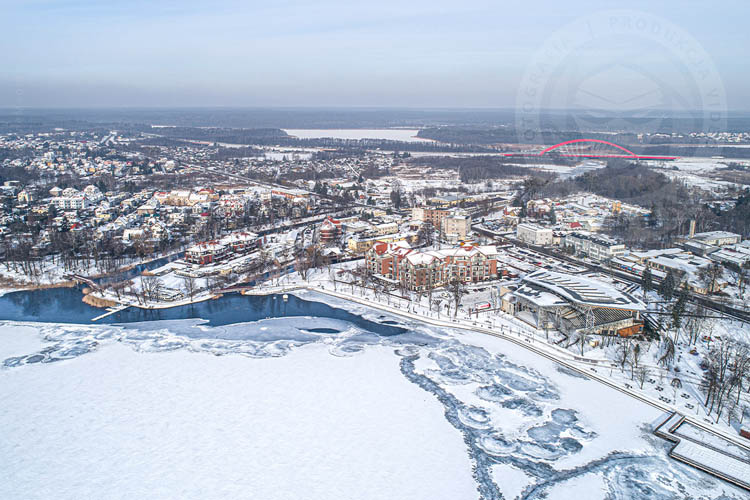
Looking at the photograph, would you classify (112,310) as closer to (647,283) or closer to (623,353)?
(623,353)

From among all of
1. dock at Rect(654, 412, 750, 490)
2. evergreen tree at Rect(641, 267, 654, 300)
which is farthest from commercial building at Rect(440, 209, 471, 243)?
dock at Rect(654, 412, 750, 490)

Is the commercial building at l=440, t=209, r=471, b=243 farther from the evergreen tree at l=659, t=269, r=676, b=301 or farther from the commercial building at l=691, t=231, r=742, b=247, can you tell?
the evergreen tree at l=659, t=269, r=676, b=301

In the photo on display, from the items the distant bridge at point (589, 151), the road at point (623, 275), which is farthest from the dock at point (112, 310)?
the distant bridge at point (589, 151)

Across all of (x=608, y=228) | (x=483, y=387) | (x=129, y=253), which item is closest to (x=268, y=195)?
(x=129, y=253)

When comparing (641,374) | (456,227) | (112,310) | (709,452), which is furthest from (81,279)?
(709,452)

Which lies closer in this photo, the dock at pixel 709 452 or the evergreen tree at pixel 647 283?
the dock at pixel 709 452

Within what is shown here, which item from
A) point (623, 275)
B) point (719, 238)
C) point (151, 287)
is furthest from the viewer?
point (719, 238)

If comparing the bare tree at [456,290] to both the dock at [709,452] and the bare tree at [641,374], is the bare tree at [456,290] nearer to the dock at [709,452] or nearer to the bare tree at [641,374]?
the bare tree at [641,374]
